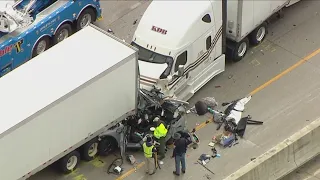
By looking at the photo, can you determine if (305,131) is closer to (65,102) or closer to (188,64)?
(188,64)

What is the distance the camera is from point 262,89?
22.0 m

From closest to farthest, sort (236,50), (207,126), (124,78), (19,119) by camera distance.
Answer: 1. (19,119)
2. (124,78)
3. (207,126)
4. (236,50)

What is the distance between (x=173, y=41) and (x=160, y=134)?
107 inches

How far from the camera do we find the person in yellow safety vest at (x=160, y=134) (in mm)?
19264

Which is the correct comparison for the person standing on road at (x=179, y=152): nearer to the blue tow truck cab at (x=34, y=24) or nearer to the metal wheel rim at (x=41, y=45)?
the blue tow truck cab at (x=34, y=24)

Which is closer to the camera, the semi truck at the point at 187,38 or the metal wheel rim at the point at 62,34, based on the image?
the semi truck at the point at 187,38

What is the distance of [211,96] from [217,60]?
103 centimetres

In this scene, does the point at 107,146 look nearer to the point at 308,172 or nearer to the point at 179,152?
the point at 179,152

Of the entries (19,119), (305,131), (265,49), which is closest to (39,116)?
(19,119)

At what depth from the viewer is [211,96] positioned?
22000 mm

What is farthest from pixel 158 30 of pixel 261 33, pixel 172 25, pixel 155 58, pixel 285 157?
pixel 285 157

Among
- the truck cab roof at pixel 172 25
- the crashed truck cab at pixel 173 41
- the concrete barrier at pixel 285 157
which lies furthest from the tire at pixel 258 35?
the concrete barrier at pixel 285 157

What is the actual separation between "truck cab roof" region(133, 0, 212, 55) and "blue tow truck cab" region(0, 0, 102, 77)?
3.35 meters

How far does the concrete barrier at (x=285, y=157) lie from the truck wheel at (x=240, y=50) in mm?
4312
